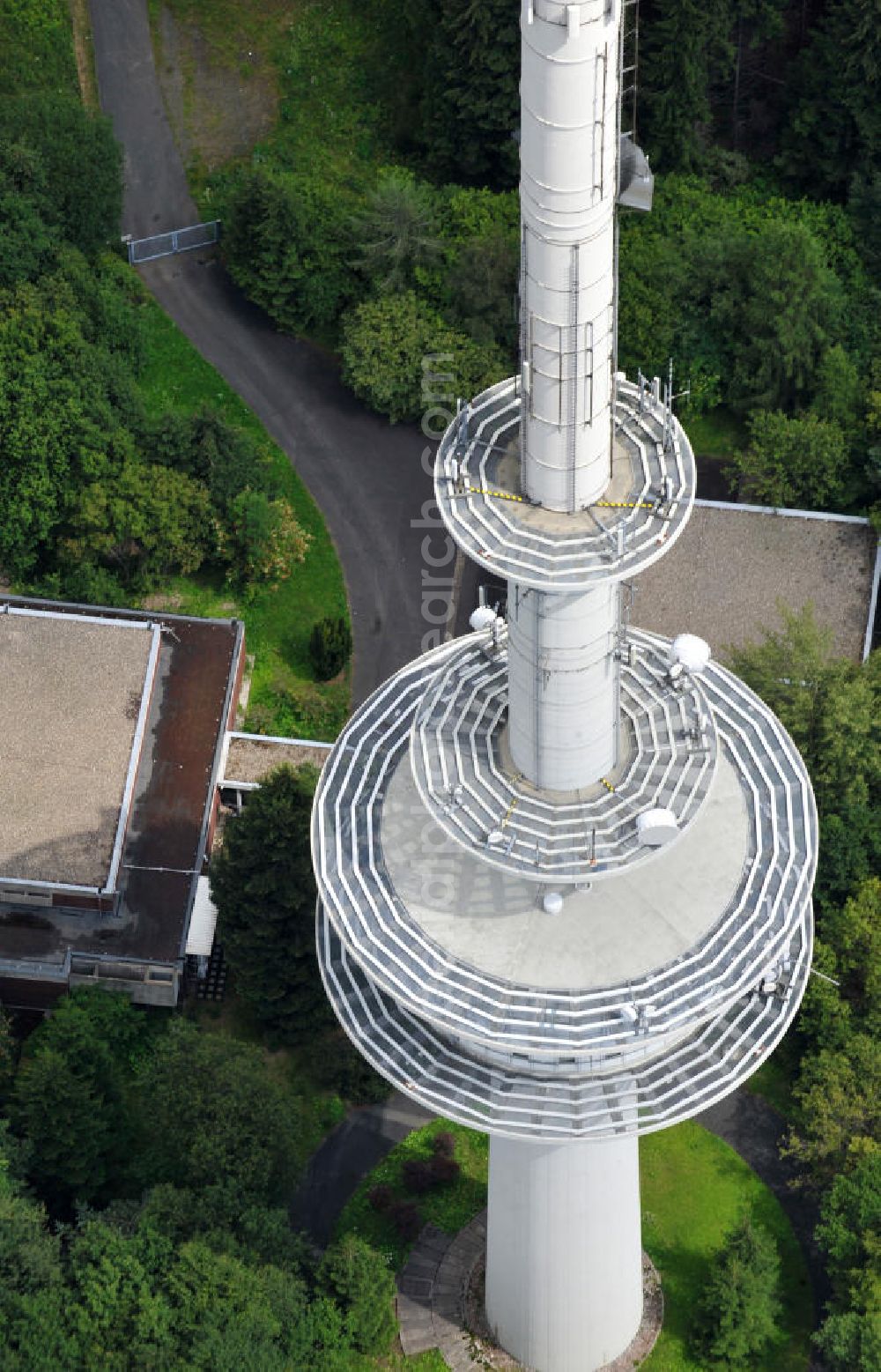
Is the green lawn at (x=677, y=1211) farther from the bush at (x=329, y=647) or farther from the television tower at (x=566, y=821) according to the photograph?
the bush at (x=329, y=647)

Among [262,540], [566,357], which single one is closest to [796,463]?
[262,540]

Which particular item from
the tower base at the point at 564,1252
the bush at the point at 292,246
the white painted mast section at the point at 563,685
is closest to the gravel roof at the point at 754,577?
the bush at the point at 292,246

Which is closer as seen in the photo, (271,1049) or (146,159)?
(271,1049)

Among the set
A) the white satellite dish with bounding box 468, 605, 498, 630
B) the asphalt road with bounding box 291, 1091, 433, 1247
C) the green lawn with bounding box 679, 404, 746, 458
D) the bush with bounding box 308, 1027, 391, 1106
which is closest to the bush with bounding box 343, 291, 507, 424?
the green lawn with bounding box 679, 404, 746, 458

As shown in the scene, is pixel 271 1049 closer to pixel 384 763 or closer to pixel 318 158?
pixel 384 763

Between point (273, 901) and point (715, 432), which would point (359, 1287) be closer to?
point (273, 901)

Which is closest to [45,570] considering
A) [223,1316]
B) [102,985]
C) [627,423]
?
[102,985]
